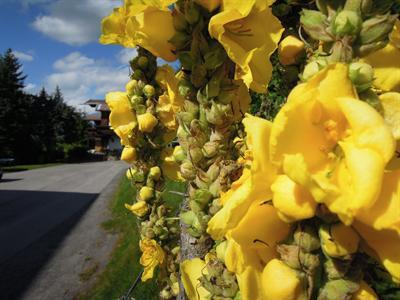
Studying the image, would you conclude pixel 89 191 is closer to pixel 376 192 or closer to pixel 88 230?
pixel 88 230

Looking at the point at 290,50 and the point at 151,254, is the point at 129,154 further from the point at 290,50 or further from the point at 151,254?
the point at 290,50

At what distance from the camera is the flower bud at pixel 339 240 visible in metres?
0.73

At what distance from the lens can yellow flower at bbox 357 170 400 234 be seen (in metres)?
0.68

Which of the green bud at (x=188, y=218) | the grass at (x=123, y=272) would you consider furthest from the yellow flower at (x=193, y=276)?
the grass at (x=123, y=272)

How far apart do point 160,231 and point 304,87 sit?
178cm

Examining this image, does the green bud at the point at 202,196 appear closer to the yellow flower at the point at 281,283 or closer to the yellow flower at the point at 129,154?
the yellow flower at the point at 281,283

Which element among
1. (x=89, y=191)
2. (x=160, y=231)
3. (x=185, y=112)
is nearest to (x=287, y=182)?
(x=185, y=112)

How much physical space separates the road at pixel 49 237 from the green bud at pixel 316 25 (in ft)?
31.5

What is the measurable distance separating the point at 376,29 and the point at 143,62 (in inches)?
58.3

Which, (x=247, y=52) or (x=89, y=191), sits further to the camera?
(x=89, y=191)

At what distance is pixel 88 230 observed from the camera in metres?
15.1

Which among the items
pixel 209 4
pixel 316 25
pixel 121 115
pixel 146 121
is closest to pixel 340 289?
pixel 316 25

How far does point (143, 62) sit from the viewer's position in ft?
6.90

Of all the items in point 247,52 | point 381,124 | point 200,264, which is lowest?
point 200,264
